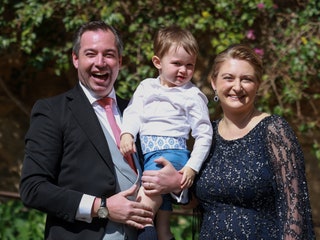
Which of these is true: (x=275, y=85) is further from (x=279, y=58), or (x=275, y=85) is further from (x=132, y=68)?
(x=132, y=68)

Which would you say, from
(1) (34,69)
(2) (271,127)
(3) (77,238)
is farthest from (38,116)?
(1) (34,69)

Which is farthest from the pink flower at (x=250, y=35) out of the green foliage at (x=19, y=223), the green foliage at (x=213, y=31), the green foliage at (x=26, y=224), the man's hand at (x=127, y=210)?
the man's hand at (x=127, y=210)

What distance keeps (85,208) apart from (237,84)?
88 cm

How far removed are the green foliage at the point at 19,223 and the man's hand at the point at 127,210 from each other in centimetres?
285

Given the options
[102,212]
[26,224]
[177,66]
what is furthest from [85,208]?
[26,224]

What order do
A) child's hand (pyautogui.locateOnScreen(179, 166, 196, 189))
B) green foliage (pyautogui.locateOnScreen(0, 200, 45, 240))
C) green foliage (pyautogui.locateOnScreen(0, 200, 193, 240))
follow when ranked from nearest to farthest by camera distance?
child's hand (pyautogui.locateOnScreen(179, 166, 196, 189)), green foliage (pyautogui.locateOnScreen(0, 200, 193, 240)), green foliage (pyautogui.locateOnScreen(0, 200, 45, 240))

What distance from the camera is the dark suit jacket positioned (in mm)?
3332

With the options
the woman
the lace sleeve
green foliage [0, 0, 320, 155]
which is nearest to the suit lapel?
the woman

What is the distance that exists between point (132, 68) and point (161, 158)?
10.3 ft

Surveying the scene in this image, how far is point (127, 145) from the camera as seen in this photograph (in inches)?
136

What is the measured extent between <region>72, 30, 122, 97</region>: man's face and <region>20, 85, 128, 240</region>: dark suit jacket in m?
0.21

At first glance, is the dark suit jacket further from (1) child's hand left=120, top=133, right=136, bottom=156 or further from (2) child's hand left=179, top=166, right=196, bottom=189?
(2) child's hand left=179, top=166, right=196, bottom=189

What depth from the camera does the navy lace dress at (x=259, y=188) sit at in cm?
323

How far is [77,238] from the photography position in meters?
3.38
